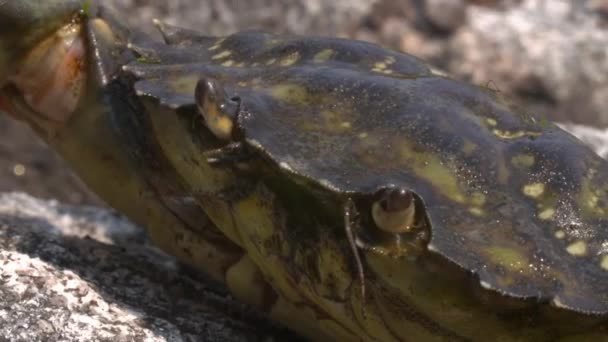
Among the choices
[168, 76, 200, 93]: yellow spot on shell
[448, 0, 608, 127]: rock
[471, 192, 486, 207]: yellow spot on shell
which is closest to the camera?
[471, 192, 486, 207]: yellow spot on shell

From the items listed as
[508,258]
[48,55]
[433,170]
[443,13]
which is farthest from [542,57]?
[508,258]

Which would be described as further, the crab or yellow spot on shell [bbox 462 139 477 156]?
yellow spot on shell [bbox 462 139 477 156]

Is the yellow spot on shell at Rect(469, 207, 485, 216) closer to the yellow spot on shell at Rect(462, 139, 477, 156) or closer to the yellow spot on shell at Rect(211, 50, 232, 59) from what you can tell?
the yellow spot on shell at Rect(462, 139, 477, 156)

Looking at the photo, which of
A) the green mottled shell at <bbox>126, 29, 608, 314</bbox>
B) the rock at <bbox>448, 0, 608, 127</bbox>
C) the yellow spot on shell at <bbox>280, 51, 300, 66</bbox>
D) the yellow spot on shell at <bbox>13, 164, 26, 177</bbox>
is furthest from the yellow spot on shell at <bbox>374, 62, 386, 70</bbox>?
the rock at <bbox>448, 0, 608, 127</bbox>

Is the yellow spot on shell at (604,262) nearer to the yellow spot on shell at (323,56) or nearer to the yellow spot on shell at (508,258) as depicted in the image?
the yellow spot on shell at (508,258)

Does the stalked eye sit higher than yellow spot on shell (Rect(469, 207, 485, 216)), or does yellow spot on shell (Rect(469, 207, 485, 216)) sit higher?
the stalked eye

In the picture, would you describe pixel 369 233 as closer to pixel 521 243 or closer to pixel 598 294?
pixel 521 243

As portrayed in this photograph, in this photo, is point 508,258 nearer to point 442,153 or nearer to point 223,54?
point 442,153
